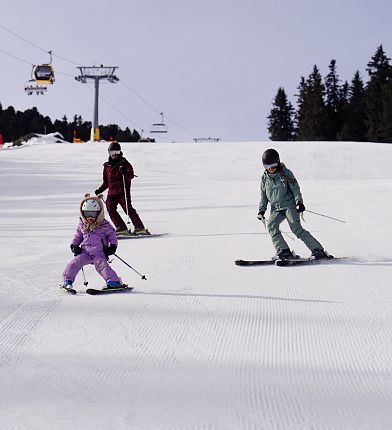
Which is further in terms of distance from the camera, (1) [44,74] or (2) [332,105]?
(2) [332,105]

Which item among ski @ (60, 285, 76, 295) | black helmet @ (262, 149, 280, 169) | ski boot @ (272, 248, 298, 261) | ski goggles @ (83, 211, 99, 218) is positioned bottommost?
ski @ (60, 285, 76, 295)

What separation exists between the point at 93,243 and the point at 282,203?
8.26 feet

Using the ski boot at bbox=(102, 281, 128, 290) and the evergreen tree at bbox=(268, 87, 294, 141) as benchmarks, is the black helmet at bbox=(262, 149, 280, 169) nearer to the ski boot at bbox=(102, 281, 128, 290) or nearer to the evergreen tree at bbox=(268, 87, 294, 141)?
the ski boot at bbox=(102, 281, 128, 290)

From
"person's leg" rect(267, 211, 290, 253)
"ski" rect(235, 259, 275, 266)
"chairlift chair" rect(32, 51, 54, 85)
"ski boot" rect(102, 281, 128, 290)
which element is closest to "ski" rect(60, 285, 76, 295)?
"ski boot" rect(102, 281, 128, 290)

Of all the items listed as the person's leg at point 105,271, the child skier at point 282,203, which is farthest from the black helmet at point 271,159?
the person's leg at point 105,271

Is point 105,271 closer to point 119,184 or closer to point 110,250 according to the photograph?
point 110,250

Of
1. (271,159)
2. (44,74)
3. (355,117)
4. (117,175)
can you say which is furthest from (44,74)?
(355,117)

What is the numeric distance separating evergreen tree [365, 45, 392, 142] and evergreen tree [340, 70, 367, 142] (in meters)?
1.43

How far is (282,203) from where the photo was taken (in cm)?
677

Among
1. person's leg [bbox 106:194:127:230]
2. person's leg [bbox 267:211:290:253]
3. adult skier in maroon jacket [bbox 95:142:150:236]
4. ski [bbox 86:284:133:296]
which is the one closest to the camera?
ski [bbox 86:284:133:296]

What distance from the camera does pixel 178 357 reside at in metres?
3.49

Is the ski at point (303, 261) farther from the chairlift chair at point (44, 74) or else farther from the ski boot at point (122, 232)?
the chairlift chair at point (44, 74)

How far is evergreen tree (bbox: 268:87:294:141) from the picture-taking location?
8725 centimetres

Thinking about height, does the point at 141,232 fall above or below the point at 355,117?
below
